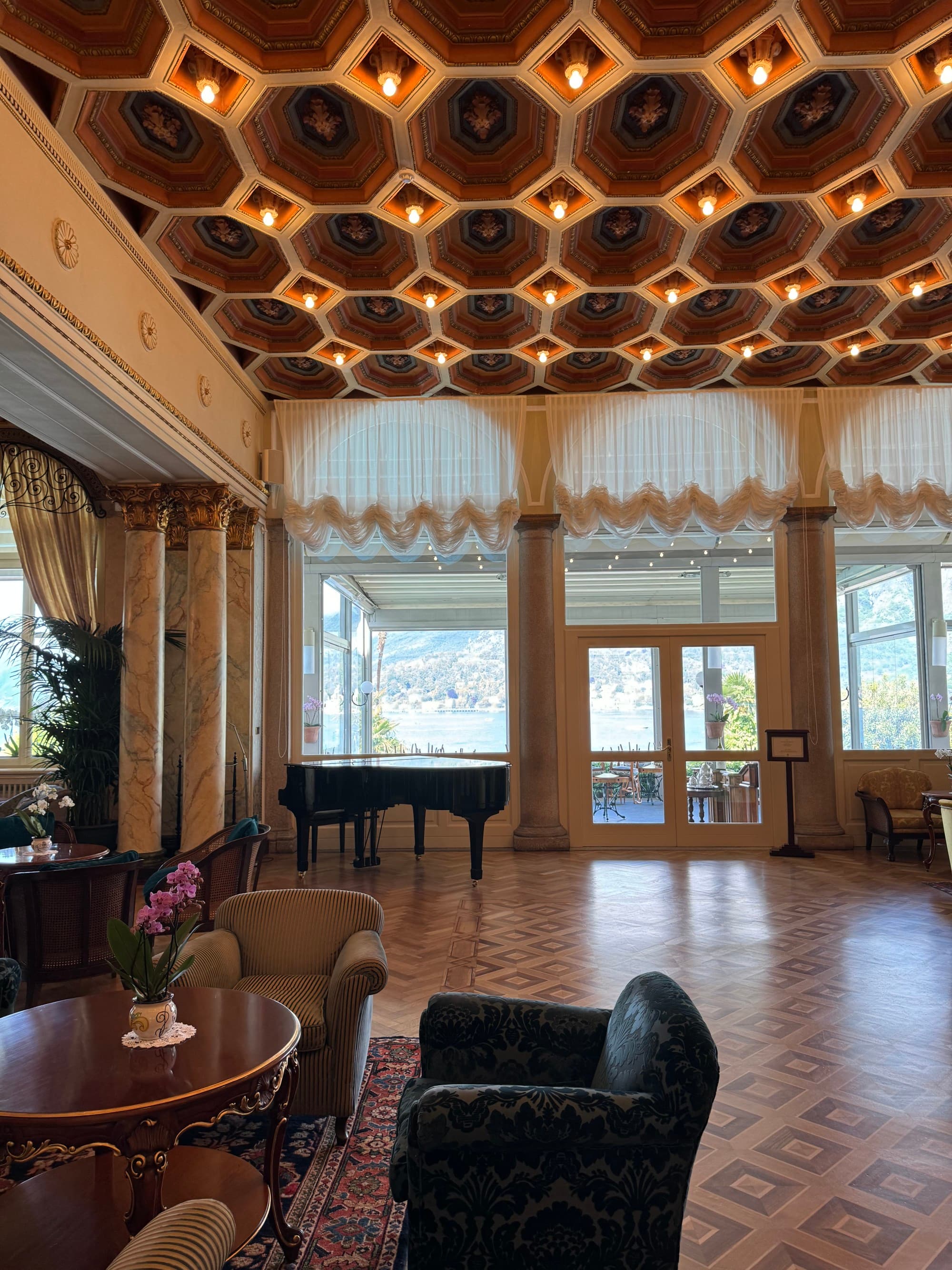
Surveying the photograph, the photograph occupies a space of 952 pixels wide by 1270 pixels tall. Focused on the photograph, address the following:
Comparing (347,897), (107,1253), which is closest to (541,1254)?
(107,1253)

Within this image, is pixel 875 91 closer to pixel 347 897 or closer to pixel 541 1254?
pixel 347 897

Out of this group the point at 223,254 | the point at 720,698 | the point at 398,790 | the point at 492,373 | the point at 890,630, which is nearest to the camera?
the point at 223,254

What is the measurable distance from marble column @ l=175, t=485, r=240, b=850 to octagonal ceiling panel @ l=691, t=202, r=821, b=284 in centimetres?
444

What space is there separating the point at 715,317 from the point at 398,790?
16.8ft

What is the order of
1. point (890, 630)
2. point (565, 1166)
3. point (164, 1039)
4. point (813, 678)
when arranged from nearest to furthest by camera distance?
point (565, 1166)
point (164, 1039)
point (813, 678)
point (890, 630)

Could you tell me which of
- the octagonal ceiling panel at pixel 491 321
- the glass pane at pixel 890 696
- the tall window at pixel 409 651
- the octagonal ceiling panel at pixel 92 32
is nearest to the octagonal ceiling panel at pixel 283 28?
the octagonal ceiling panel at pixel 92 32

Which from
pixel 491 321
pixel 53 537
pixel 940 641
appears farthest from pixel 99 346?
pixel 940 641

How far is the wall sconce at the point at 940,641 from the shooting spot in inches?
372

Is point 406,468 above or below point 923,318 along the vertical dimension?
below

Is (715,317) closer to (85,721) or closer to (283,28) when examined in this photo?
(283,28)

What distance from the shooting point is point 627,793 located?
941cm

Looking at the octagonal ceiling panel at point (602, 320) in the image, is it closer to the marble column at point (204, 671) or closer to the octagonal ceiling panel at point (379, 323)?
the octagonal ceiling panel at point (379, 323)

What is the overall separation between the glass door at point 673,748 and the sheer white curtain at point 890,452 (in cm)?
188

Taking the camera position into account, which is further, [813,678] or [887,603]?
[887,603]
